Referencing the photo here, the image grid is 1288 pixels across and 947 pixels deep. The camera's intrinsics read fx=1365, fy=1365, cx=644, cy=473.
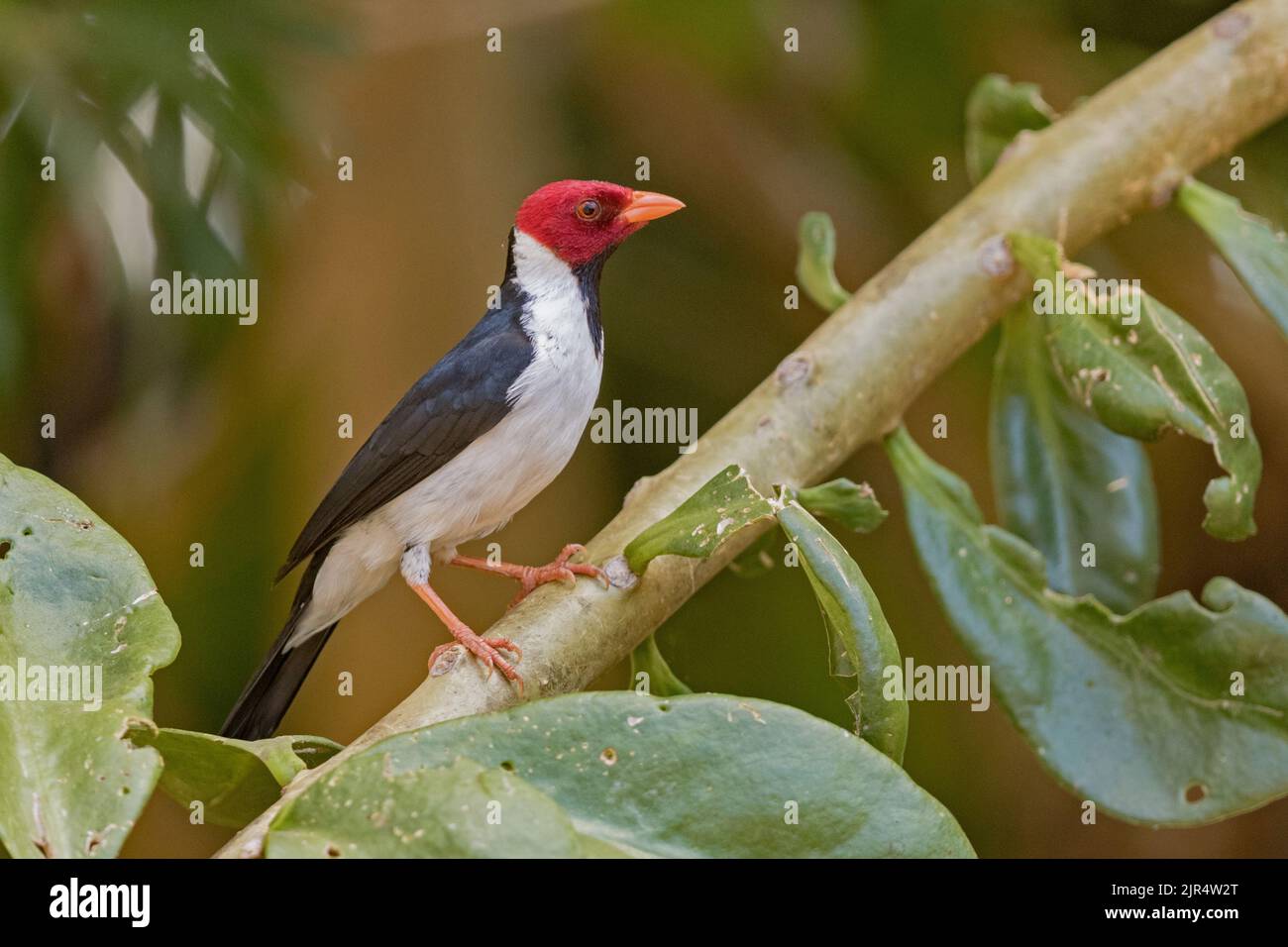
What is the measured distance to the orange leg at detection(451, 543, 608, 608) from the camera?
1.78 metres

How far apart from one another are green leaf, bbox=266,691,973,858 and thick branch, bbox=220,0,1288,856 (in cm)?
22

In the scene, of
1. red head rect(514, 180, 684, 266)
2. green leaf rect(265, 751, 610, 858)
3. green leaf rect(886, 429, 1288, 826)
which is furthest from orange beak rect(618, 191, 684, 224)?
green leaf rect(265, 751, 610, 858)

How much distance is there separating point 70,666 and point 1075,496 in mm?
1830

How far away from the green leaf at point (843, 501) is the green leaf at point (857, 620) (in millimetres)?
312

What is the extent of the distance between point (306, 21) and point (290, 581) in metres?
1.49

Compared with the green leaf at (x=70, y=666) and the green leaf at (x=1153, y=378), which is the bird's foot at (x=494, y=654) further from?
the green leaf at (x=1153, y=378)

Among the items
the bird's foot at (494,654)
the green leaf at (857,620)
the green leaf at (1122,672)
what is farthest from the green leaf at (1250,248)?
the bird's foot at (494,654)

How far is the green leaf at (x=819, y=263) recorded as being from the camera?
93.3 inches

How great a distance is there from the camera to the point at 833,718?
3.34 meters

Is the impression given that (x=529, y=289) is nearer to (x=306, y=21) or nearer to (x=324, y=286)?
(x=306, y=21)

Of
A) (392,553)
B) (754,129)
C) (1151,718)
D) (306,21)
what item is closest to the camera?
(1151,718)

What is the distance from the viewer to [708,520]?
1580 mm

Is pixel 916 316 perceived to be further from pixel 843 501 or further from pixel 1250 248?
pixel 1250 248
